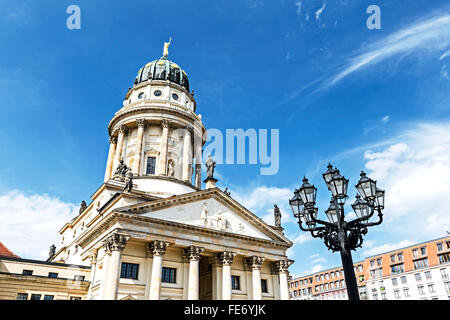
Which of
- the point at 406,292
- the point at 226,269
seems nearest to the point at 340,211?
the point at 226,269

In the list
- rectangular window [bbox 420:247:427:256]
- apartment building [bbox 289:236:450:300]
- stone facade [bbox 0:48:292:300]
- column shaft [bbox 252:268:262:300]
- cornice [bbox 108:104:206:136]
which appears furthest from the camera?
rectangular window [bbox 420:247:427:256]

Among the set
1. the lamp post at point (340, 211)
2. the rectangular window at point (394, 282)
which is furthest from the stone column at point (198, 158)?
the rectangular window at point (394, 282)

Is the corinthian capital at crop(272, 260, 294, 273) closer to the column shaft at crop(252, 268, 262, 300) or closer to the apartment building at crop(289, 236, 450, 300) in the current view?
the column shaft at crop(252, 268, 262, 300)

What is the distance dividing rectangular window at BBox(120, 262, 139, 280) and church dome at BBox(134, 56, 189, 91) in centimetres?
3073

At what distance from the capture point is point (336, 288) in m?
77.6

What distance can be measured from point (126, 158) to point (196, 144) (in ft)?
34.0

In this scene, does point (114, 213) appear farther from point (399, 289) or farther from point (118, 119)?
point (399, 289)

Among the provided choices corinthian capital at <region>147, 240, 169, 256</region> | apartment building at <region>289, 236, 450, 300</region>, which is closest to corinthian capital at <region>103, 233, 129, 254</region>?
corinthian capital at <region>147, 240, 169, 256</region>

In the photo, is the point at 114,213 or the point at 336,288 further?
the point at 336,288

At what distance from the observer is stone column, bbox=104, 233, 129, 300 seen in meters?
26.1

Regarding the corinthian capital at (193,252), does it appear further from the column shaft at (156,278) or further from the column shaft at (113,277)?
the column shaft at (113,277)

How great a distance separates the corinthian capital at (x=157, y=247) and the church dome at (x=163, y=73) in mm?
29500
